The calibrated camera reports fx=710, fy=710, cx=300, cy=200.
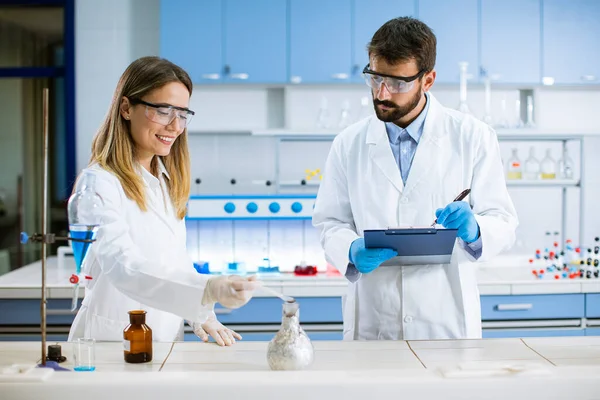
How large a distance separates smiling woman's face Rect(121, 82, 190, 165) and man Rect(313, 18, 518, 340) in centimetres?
63

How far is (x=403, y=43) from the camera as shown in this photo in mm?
2258

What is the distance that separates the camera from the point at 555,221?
4355 mm

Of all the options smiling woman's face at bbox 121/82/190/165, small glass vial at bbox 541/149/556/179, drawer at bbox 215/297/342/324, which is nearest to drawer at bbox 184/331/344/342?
drawer at bbox 215/297/342/324

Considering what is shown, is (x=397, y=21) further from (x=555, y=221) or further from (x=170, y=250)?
(x=555, y=221)

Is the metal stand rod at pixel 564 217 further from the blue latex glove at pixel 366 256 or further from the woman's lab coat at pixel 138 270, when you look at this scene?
the woman's lab coat at pixel 138 270

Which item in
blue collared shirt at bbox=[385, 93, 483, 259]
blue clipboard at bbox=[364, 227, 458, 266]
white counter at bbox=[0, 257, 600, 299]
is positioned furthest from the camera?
white counter at bbox=[0, 257, 600, 299]

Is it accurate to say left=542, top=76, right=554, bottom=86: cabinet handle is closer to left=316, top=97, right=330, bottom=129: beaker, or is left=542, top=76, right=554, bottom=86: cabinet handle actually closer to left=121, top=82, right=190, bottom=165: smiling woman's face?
left=316, top=97, right=330, bottom=129: beaker

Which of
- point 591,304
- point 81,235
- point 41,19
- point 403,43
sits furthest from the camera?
point 41,19

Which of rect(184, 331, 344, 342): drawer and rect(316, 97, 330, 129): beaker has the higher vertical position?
rect(316, 97, 330, 129): beaker

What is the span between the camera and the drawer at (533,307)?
3.59m

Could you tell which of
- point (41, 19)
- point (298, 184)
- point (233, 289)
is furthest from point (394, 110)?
point (41, 19)

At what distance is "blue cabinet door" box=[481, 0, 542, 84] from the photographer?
396 centimetres

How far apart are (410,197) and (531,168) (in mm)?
2121

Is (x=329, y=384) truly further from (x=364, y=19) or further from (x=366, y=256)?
(x=364, y=19)
